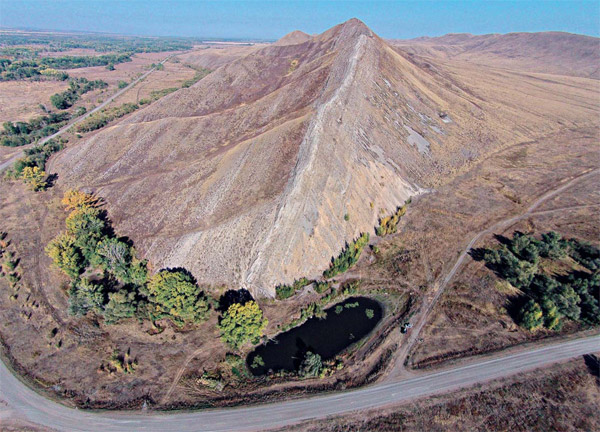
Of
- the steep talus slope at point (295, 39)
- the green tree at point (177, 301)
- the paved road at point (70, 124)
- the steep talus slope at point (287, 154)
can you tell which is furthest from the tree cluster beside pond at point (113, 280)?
the steep talus slope at point (295, 39)

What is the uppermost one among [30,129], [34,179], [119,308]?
[30,129]

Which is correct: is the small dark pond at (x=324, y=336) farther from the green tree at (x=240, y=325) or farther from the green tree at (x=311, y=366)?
the green tree at (x=240, y=325)

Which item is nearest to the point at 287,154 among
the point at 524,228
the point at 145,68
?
the point at 524,228

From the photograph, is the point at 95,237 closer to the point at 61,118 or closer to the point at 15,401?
the point at 15,401

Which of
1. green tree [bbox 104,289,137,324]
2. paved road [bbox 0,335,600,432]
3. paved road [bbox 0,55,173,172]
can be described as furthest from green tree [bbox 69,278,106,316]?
paved road [bbox 0,55,173,172]

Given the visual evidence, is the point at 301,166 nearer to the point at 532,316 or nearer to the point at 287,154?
the point at 287,154

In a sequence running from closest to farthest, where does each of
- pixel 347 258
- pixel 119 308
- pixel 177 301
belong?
→ pixel 177 301 → pixel 119 308 → pixel 347 258

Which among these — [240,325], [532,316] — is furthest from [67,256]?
[532,316]
